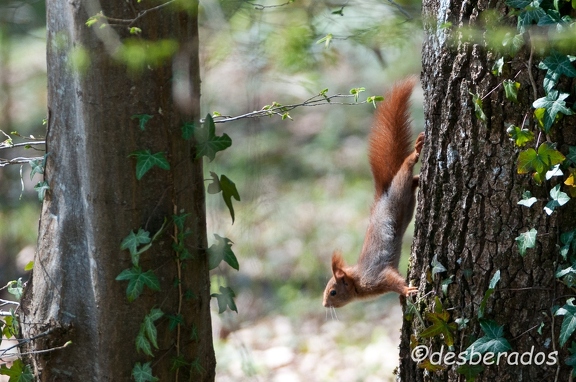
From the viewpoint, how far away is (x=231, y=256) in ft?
6.91

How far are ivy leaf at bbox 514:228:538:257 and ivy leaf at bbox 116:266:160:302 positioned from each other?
3.47 ft

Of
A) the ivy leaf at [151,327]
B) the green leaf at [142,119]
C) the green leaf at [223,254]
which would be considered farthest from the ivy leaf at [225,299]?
the green leaf at [142,119]

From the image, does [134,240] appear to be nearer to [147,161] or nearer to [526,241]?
[147,161]

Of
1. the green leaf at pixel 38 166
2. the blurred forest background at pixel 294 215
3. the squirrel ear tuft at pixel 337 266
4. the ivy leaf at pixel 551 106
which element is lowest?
the blurred forest background at pixel 294 215

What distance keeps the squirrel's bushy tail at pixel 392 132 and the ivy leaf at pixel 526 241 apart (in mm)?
1071

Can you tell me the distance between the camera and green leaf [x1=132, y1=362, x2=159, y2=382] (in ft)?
6.83

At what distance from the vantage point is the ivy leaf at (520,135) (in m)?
1.81

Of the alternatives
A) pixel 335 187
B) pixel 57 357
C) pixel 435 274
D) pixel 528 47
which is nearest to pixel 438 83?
pixel 528 47

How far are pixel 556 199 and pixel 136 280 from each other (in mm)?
1215

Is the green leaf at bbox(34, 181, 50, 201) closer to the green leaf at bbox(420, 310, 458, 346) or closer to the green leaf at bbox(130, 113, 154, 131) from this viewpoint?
the green leaf at bbox(130, 113, 154, 131)

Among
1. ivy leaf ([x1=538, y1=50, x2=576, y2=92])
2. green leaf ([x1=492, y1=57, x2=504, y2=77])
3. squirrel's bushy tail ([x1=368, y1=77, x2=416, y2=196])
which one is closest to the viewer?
ivy leaf ([x1=538, y1=50, x2=576, y2=92])

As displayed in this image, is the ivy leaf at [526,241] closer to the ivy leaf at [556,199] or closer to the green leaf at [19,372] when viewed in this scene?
the ivy leaf at [556,199]

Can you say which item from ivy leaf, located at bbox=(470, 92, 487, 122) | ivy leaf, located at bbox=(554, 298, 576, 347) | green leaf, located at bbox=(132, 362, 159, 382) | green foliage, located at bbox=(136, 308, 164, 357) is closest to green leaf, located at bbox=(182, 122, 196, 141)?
green foliage, located at bbox=(136, 308, 164, 357)

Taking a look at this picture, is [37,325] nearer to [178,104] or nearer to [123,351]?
[123,351]
